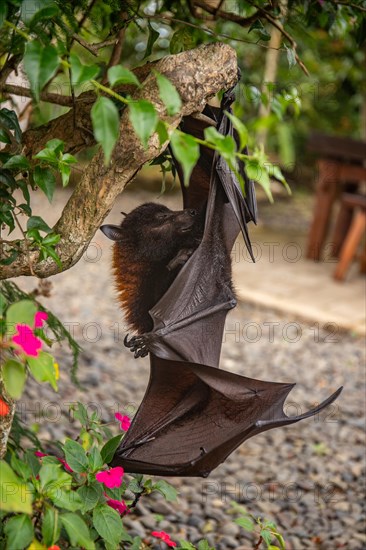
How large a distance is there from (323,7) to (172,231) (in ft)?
2.78

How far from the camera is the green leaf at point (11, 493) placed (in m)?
1.08

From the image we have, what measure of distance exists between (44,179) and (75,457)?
0.58 m

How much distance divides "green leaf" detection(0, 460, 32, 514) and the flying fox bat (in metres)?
0.50

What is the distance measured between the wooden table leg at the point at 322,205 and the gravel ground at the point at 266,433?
1.50 m

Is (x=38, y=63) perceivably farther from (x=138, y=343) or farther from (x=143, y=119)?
(x=138, y=343)

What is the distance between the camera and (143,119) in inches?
37.9

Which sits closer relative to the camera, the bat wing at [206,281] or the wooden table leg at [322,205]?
the bat wing at [206,281]

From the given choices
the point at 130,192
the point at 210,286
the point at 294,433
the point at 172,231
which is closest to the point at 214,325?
the point at 210,286

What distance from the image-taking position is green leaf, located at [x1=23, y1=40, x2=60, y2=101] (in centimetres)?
97

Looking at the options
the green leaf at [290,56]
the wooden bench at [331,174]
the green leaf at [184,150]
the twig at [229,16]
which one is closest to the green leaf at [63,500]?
the green leaf at [184,150]

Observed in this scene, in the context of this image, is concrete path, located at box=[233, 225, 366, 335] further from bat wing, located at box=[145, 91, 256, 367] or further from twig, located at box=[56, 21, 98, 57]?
twig, located at box=[56, 21, 98, 57]

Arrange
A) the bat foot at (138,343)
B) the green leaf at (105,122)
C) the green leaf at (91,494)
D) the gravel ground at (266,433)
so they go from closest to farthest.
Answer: the green leaf at (105,122), the green leaf at (91,494), the bat foot at (138,343), the gravel ground at (266,433)

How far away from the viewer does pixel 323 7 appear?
1999 mm

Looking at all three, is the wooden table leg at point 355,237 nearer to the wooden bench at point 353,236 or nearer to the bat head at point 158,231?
the wooden bench at point 353,236
